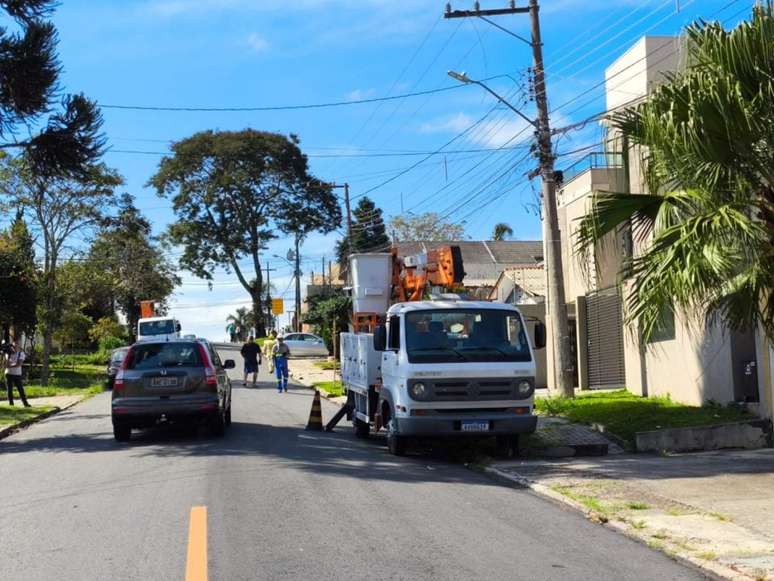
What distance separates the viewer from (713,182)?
10.1 meters

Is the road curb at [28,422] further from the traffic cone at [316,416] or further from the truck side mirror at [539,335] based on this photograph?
the truck side mirror at [539,335]

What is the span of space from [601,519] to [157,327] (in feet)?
108

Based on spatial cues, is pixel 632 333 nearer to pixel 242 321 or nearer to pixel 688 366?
pixel 688 366

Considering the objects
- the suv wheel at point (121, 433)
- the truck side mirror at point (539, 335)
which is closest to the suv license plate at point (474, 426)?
the truck side mirror at point (539, 335)

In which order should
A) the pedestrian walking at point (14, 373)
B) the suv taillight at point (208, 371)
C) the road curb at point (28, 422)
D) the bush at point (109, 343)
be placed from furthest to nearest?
the bush at point (109, 343)
the pedestrian walking at point (14, 373)
the road curb at point (28, 422)
the suv taillight at point (208, 371)

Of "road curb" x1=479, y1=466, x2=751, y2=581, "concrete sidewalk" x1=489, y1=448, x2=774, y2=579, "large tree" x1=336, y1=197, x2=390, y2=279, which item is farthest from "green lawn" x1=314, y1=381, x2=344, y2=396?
"large tree" x1=336, y1=197, x2=390, y2=279

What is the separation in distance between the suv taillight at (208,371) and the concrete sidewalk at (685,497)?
5.27 meters

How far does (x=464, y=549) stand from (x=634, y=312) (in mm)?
4357

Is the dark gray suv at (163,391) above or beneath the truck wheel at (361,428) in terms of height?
above

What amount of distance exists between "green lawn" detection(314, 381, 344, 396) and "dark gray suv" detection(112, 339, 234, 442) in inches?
418

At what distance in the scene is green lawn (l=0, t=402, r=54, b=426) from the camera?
1987 centimetres

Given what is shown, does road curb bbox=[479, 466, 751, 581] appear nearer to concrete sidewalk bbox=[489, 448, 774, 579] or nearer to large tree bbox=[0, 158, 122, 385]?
concrete sidewalk bbox=[489, 448, 774, 579]

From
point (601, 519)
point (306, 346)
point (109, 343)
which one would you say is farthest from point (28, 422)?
point (109, 343)

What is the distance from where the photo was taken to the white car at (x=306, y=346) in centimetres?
4803
